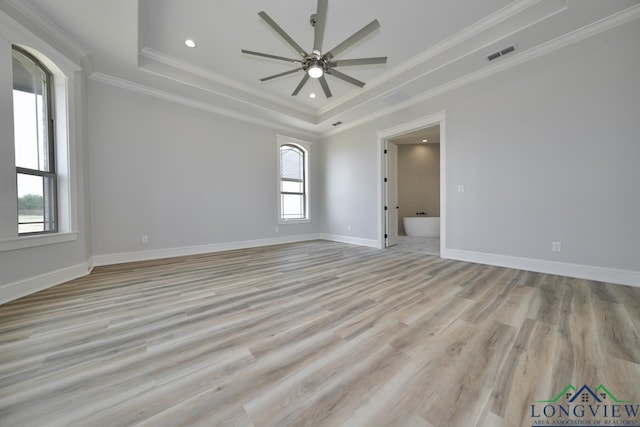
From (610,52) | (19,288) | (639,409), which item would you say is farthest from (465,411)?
(610,52)

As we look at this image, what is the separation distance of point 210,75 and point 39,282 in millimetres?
3636

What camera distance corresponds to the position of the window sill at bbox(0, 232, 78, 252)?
84.6 inches

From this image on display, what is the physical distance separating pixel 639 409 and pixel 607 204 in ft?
8.71

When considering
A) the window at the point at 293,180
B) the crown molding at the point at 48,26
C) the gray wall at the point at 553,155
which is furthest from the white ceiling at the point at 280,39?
the window at the point at 293,180

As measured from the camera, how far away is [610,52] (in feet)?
8.34

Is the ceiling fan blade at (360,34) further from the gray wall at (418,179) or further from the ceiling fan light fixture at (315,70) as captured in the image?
the gray wall at (418,179)

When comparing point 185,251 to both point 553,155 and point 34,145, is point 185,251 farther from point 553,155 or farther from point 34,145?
point 553,155

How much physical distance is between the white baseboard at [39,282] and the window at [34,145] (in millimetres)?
519

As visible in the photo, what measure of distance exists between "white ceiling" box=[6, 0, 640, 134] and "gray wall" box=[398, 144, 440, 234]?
142 inches

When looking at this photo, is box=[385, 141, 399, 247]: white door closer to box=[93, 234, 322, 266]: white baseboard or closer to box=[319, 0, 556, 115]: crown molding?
box=[319, 0, 556, 115]: crown molding

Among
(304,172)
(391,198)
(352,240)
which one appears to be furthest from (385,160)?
(304,172)

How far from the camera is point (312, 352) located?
4.54 ft

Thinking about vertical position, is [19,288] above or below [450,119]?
below

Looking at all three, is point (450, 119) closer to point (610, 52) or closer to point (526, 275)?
point (610, 52)
